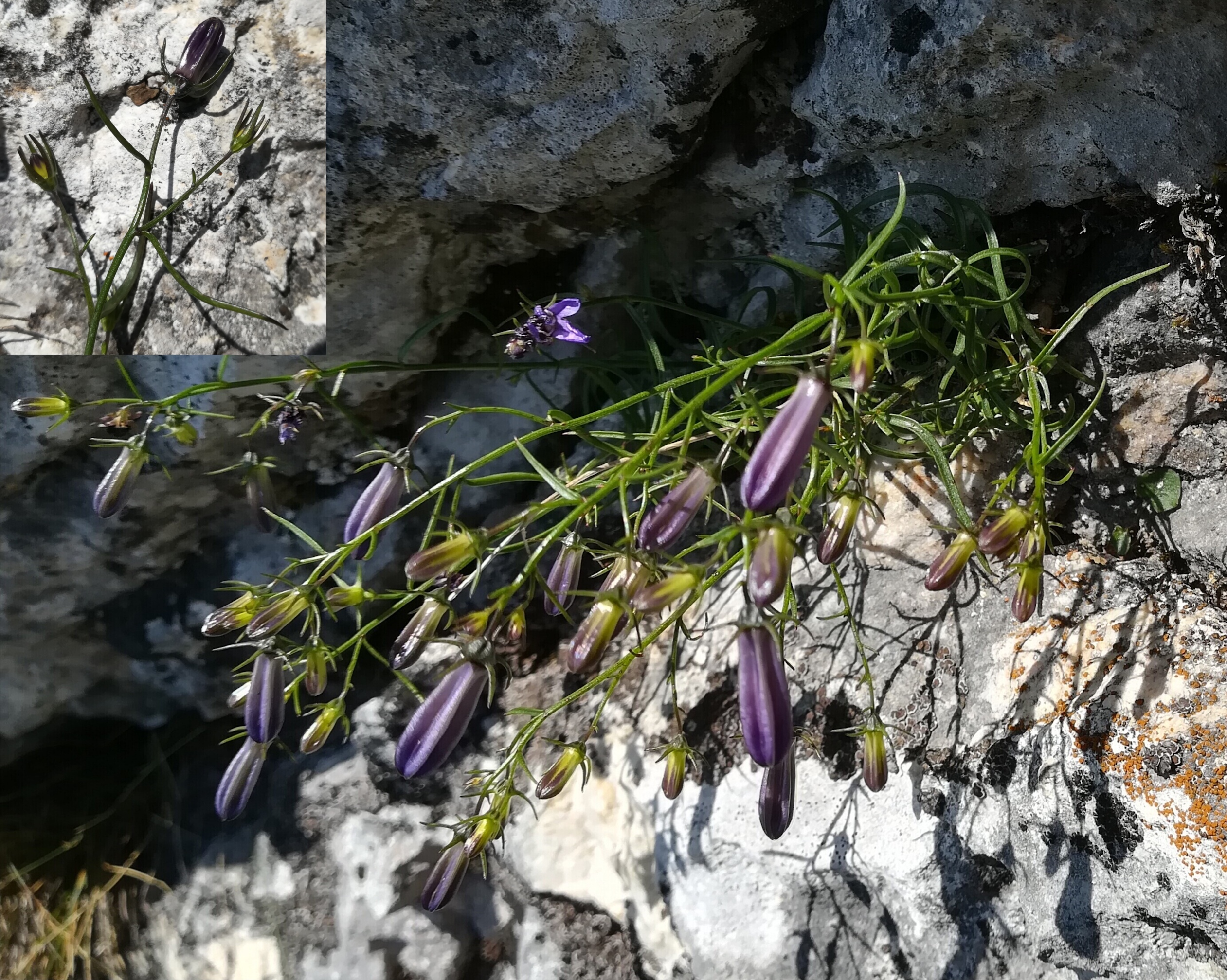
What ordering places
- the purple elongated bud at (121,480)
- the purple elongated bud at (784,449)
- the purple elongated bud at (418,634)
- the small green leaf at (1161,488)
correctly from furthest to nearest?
1. the purple elongated bud at (121,480)
2. the small green leaf at (1161,488)
3. the purple elongated bud at (418,634)
4. the purple elongated bud at (784,449)

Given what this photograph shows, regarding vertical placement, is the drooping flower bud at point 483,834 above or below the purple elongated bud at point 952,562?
below

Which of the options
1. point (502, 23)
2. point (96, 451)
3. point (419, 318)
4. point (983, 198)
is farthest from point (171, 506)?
point (983, 198)

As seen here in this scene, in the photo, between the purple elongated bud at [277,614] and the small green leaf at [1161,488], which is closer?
the purple elongated bud at [277,614]

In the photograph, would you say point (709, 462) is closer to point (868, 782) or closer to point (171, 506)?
point (868, 782)

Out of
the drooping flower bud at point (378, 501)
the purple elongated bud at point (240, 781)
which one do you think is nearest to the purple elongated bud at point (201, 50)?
the drooping flower bud at point (378, 501)

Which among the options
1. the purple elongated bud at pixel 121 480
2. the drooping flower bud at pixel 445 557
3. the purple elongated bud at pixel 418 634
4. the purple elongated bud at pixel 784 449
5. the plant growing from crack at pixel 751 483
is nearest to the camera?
the purple elongated bud at pixel 784 449

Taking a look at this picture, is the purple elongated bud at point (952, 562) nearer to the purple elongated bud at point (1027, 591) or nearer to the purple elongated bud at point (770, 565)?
the purple elongated bud at point (1027, 591)

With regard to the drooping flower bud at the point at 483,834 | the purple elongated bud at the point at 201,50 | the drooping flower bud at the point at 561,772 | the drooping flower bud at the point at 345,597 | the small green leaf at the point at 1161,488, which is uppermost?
the purple elongated bud at the point at 201,50

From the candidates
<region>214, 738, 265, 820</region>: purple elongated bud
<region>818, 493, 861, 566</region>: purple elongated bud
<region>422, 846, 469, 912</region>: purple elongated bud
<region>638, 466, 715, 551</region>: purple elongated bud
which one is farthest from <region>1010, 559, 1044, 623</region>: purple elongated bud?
<region>214, 738, 265, 820</region>: purple elongated bud
